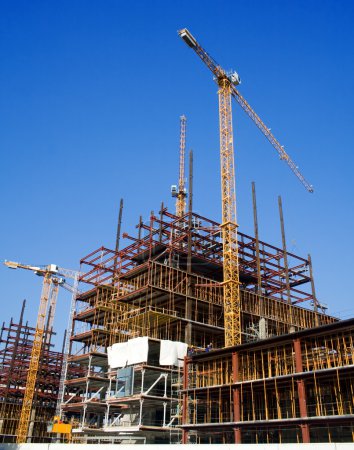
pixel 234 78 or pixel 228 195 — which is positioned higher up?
pixel 234 78

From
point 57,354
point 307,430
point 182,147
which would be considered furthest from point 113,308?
point 182,147

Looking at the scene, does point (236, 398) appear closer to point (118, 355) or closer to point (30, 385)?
point (118, 355)

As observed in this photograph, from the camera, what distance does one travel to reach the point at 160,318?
183 feet

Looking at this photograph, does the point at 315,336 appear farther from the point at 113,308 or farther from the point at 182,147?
the point at 182,147

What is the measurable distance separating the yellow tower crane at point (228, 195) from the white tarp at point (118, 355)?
1223 cm

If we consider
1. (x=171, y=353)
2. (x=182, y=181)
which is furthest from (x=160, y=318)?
(x=182, y=181)

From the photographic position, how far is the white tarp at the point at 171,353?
5206cm

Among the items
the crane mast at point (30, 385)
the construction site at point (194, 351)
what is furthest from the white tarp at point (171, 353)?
the crane mast at point (30, 385)

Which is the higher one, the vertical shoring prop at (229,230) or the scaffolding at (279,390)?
the vertical shoring prop at (229,230)

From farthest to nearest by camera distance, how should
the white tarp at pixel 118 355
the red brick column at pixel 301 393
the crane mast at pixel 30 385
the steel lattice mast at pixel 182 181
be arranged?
1. the steel lattice mast at pixel 182 181
2. the crane mast at pixel 30 385
3. the white tarp at pixel 118 355
4. the red brick column at pixel 301 393

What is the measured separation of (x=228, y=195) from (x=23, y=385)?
54.8 metres

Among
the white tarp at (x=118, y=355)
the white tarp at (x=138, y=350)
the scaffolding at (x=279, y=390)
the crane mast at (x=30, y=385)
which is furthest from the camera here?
the crane mast at (x=30, y=385)

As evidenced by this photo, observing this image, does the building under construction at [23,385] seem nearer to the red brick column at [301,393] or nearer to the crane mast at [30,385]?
the crane mast at [30,385]

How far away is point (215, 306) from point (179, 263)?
858 cm
